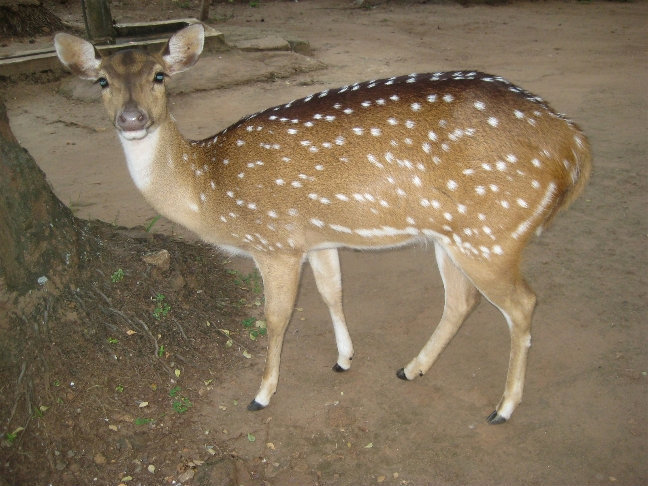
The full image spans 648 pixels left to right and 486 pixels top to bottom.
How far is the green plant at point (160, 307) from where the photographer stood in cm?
394

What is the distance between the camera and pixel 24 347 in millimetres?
3398

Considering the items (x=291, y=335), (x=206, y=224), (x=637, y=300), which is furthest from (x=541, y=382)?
(x=206, y=224)

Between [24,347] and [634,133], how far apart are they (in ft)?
20.3

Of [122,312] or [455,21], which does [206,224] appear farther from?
[455,21]

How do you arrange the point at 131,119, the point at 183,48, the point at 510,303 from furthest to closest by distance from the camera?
the point at 183,48, the point at 510,303, the point at 131,119

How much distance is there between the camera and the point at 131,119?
3232 mm

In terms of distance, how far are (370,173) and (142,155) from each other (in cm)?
127

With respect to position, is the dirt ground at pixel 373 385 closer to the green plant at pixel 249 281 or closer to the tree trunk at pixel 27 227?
the green plant at pixel 249 281

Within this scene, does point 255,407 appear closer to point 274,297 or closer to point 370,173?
point 274,297

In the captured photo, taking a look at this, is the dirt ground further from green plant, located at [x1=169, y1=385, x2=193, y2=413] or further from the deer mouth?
the deer mouth

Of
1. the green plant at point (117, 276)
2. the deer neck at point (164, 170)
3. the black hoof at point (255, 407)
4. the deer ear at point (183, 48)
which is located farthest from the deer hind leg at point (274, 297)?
the deer ear at point (183, 48)

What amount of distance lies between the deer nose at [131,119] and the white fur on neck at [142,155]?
21 centimetres

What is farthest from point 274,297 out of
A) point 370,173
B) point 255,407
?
point 370,173

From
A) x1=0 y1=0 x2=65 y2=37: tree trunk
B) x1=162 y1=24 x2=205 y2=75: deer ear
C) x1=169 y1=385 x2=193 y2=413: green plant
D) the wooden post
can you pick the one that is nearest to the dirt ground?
x1=169 y1=385 x2=193 y2=413: green plant
